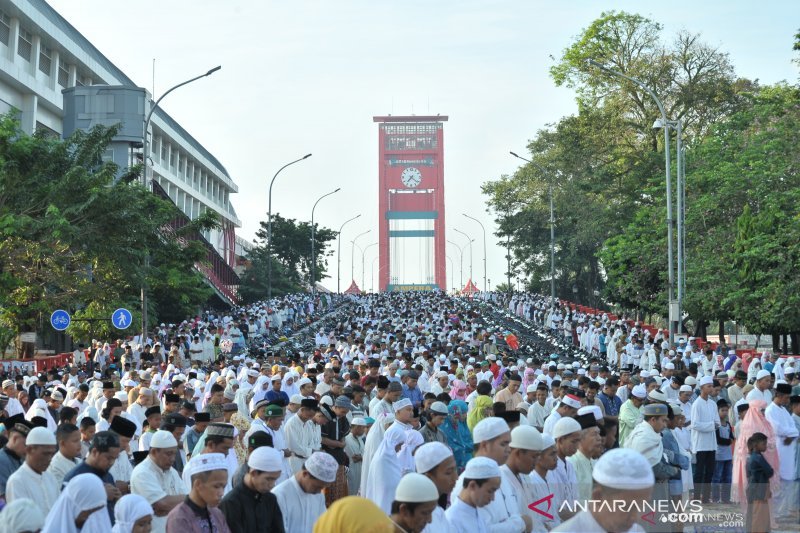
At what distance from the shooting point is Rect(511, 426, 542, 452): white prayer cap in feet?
24.2

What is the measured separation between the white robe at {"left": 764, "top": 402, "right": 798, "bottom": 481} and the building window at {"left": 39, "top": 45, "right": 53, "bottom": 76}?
38307 mm

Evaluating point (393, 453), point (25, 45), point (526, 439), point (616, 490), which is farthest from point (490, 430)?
point (25, 45)

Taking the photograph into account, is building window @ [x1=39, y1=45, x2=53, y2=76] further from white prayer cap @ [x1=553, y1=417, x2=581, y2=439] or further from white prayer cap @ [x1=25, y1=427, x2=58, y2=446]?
white prayer cap @ [x1=553, y1=417, x2=581, y2=439]

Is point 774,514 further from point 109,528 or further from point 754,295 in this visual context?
point 754,295

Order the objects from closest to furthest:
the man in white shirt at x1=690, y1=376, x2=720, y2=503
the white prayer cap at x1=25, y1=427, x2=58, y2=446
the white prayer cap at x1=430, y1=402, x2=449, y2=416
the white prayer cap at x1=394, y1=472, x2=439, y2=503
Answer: the white prayer cap at x1=394, y1=472, x2=439, y2=503
the white prayer cap at x1=25, y1=427, x2=58, y2=446
the white prayer cap at x1=430, y1=402, x2=449, y2=416
the man in white shirt at x1=690, y1=376, x2=720, y2=503

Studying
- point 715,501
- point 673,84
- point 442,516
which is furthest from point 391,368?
point 673,84

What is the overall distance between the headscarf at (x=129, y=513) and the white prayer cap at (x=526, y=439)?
93.8 inches

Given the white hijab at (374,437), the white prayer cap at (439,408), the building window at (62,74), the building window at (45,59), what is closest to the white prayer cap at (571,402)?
the white prayer cap at (439,408)

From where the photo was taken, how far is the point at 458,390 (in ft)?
55.8

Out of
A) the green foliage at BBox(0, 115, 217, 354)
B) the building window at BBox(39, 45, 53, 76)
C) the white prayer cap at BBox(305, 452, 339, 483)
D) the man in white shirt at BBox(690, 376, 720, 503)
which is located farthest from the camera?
the building window at BBox(39, 45, 53, 76)

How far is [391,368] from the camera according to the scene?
57.6ft

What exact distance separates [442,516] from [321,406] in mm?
5579

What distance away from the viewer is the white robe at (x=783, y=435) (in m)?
→ 12.5

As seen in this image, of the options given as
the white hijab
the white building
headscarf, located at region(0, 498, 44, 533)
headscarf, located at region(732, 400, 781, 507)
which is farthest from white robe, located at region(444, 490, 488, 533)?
the white building
